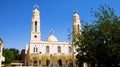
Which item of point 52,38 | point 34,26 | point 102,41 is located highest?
point 34,26

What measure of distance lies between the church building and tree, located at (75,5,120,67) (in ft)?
110

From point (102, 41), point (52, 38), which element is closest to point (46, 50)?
point (52, 38)

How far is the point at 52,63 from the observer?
6406 centimetres

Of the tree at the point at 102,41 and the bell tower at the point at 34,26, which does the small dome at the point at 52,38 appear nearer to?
the bell tower at the point at 34,26

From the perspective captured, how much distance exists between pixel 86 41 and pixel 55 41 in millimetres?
39119

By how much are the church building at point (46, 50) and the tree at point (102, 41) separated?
33488 mm

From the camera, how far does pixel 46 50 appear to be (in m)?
66.2

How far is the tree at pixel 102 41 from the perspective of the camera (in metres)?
26.7

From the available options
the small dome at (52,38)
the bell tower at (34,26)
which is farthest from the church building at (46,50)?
the small dome at (52,38)

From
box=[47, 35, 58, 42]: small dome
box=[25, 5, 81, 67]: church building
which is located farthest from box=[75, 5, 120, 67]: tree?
box=[47, 35, 58, 42]: small dome

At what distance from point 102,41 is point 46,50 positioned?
1554 inches

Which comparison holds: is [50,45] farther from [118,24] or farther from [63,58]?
[118,24]

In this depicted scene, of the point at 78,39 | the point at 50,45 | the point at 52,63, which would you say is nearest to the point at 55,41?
the point at 50,45

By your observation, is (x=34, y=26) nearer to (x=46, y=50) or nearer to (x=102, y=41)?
(x=46, y=50)
